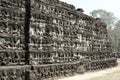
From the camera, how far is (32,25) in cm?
1174

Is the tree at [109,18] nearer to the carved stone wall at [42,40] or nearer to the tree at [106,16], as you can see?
the tree at [106,16]

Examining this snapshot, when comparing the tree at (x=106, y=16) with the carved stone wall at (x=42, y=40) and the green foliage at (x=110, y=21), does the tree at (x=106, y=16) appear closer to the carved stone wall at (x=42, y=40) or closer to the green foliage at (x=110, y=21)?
the green foliage at (x=110, y=21)

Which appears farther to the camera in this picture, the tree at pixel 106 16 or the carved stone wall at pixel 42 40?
the tree at pixel 106 16

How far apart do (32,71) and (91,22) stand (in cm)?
932

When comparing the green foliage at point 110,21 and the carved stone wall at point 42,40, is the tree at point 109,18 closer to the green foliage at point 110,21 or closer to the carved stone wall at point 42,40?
the green foliage at point 110,21

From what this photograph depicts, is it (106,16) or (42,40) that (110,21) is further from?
(42,40)

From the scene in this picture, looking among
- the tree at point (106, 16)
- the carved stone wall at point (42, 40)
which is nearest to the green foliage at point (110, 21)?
the tree at point (106, 16)

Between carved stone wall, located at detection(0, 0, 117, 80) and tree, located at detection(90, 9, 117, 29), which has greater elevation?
tree, located at detection(90, 9, 117, 29)

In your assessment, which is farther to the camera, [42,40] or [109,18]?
[109,18]

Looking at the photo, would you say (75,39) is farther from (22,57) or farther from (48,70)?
(22,57)

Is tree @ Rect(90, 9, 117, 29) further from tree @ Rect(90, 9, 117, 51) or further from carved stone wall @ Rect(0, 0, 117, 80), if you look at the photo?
carved stone wall @ Rect(0, 0, 117, 80)

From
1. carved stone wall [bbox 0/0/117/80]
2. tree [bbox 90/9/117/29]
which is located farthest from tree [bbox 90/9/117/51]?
carved stone wall [bbox 0/0/117/80]

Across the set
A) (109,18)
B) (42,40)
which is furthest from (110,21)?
(42,40)

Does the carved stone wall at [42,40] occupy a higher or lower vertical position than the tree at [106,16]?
lower
